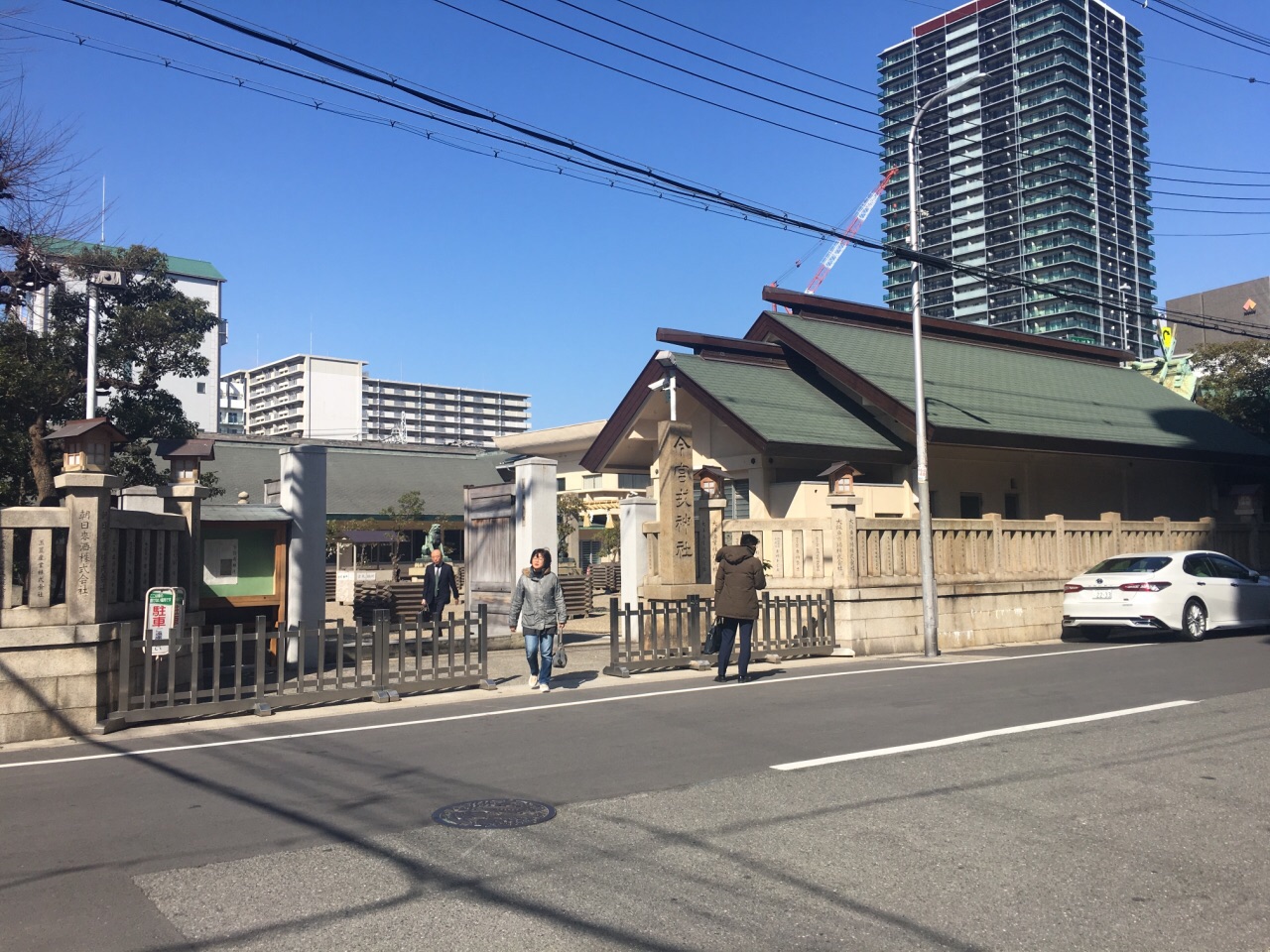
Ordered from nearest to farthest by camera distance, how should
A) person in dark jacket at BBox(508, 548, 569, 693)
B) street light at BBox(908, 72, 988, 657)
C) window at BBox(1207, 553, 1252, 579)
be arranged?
person in dark jacket at BBox(508, 548, 569, 693), street light at BBox(908, 72, 988, 657), window at BBox(1207, 553, 1252, 579)

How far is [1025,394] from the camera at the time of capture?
2806cm

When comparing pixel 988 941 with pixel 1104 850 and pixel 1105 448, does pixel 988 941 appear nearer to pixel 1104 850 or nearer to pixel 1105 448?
pixel 1104 850

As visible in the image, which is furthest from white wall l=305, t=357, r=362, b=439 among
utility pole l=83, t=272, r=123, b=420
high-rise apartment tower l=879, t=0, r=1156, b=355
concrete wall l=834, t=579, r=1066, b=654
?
concrete wall l=834, t=579, r=1066, b=654

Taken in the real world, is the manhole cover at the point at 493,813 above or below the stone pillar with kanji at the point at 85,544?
below

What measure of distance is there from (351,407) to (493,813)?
14934 cm

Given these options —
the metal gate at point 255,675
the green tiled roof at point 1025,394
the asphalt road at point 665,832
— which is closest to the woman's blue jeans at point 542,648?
the metal gate at point 255,675

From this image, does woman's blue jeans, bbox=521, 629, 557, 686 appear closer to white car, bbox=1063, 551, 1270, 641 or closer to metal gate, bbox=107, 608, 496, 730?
metal gate, bbox=107, 608, 496, 730

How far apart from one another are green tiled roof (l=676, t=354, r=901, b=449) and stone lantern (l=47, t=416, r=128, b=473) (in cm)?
1383

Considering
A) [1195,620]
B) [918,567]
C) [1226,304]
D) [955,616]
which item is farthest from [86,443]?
[1226,304]

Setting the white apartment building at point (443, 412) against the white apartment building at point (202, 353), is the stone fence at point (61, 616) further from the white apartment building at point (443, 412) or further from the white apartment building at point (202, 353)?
the white apartment building at point (443, 412)

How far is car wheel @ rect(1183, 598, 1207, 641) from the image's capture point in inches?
712

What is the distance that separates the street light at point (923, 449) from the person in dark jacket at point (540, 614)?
7.03 m

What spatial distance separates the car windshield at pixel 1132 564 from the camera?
18.5 m

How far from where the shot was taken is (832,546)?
1702cm
